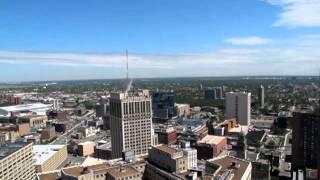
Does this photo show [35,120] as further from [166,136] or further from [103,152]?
[103,152]

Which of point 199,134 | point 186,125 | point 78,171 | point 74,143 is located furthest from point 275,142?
point 78,171

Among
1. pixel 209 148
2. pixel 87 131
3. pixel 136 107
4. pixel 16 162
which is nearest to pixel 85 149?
pixel 87 131

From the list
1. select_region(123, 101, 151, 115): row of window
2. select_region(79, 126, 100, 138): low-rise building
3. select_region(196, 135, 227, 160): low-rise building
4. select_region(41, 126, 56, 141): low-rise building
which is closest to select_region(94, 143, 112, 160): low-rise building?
select_region(123, 101, 151, 115): row of window

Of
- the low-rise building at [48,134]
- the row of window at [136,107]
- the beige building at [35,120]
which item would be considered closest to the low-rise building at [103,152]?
the row of window at [136,107]

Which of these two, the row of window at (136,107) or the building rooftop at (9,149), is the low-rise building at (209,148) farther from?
the building rooftop at (9,149)

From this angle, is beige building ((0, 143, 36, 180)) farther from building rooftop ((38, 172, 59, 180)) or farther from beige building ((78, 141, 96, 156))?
beige building ((78, 141, 96, 156))

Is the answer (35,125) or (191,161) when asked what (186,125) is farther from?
(191,161)
